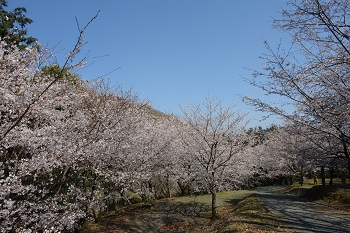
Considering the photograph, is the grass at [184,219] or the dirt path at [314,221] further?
the grass at [184,219]

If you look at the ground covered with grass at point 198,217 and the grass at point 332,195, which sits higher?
the grass at point 332,195

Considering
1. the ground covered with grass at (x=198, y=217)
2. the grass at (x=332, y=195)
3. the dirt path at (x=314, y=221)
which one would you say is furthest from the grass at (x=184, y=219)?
the grass at (x=332, y=195)

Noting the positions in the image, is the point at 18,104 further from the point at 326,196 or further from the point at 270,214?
the point at 326,196

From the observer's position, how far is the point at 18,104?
22.3 ft

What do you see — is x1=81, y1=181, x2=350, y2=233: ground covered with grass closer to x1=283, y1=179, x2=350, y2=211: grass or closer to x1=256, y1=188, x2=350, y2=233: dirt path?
x1=283, y1=179, x2=350, y2=211: grass

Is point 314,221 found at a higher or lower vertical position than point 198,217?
higher

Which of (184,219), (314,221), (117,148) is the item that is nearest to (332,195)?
(314,221)

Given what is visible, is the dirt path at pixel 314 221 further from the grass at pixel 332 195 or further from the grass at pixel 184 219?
the grass at pixel 332 195

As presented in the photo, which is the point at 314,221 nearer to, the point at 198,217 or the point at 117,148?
the point at 198,217

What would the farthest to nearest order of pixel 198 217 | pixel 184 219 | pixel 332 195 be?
pixel 332 195 < pixel 198 217 < pixel 184 219

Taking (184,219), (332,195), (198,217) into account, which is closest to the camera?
(184,219)

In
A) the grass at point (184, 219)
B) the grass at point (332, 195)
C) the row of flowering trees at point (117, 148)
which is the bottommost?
the grass at point (184, 219)

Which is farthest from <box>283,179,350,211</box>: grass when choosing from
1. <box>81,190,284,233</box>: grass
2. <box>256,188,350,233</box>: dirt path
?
<box>81,190,284,233</box>: grass

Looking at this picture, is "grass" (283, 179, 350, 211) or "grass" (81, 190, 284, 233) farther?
"grass" (283, 179, 350, 211)
